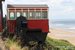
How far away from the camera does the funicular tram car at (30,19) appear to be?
1239 centimetres

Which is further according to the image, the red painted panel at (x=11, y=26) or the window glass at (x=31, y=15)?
the window glass at (x=31, y=15)

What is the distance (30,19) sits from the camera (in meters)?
12.7

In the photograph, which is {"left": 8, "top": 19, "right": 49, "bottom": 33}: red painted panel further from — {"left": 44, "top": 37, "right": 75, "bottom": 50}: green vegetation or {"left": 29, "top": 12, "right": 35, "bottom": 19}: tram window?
{"left": 44, "top": 37, "right": 75, "bottom": 50}: green vegetation

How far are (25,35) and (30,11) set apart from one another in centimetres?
263

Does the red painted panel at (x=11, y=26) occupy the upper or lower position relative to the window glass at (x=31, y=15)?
lower

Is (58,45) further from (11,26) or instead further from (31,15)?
(11,26)

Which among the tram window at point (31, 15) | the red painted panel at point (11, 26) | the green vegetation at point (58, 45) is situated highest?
the tram window at point (31, 15)

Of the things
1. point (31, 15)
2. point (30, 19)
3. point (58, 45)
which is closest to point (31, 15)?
point (31, 15)

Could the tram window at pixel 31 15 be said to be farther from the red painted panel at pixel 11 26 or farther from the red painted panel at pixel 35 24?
the red painted panel at pixel 11 26

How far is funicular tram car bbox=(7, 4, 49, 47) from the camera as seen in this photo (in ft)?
40.7

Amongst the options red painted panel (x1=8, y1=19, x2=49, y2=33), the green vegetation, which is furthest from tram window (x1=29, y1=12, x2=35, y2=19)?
the green vegetation

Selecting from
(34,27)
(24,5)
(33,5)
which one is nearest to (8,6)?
(24,5)

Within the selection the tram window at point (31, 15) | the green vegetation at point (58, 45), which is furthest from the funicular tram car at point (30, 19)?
the green vegetation at point (58, 45)

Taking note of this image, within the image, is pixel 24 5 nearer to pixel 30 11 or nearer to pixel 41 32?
pixel 30 11
